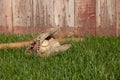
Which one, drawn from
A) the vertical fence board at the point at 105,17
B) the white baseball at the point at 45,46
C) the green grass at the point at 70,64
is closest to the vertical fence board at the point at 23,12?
the vertical fence board at the point at 105,17

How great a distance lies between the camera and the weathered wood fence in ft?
18.7

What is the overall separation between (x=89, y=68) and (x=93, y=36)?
2098mm

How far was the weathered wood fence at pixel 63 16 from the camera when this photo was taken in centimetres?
571

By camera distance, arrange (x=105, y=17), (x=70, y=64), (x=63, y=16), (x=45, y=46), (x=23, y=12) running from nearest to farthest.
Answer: (x=70, y=64), (x=45, y=46), (x=105, y=17), (x=63, y=16), (x=23, y=12)

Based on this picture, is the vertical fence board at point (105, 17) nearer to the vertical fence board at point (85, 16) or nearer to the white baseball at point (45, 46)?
the vertical fence board at point (85, 16)

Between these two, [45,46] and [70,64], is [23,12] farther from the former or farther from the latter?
[70,64]

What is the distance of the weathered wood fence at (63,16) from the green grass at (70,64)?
87cm

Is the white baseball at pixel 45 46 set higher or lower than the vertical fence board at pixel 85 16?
lower

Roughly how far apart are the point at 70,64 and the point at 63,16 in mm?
2225

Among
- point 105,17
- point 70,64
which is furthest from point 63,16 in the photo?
point 70,64

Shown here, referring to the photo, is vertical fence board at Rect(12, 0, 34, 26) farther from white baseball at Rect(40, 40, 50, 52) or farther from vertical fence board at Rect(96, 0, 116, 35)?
white baseball at Rect(40, 40, 50, 52)

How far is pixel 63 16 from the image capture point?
5.82 m

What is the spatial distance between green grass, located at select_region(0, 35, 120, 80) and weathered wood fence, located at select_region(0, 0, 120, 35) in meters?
0.87

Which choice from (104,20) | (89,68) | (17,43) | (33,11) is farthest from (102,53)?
(33,11)
